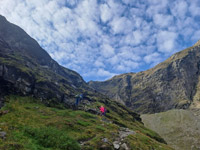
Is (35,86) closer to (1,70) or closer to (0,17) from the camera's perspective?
(1,70)

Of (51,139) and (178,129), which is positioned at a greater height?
(51,139)

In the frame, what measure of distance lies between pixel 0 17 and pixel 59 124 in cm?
24257

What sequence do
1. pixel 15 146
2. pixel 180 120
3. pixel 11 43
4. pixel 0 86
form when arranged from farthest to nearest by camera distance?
pixel 11 43 < pixel 180 120 < pixel 0 86 < pixel 15 146

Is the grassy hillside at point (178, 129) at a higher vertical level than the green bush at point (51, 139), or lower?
lower

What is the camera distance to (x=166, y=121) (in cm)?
16962

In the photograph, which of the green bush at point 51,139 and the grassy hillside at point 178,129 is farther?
the grassy hillside at point 178,129

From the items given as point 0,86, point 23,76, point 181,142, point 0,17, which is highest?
point 0,17

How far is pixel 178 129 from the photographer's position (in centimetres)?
14150

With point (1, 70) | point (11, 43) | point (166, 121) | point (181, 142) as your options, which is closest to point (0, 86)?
point (1, 70)

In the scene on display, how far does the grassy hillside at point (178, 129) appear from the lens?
11044 centimetres

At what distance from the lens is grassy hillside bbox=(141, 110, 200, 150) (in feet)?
362

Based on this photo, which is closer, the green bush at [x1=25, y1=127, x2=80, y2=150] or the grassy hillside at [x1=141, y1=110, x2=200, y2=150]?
the green bush at [x1=25, y1=127, x2=80, y2=150]

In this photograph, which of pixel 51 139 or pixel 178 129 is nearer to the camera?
pixel 51 139

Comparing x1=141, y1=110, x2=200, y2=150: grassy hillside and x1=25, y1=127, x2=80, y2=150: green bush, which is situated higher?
x1=25, y1=127, x2=80, y2=150: green bush
